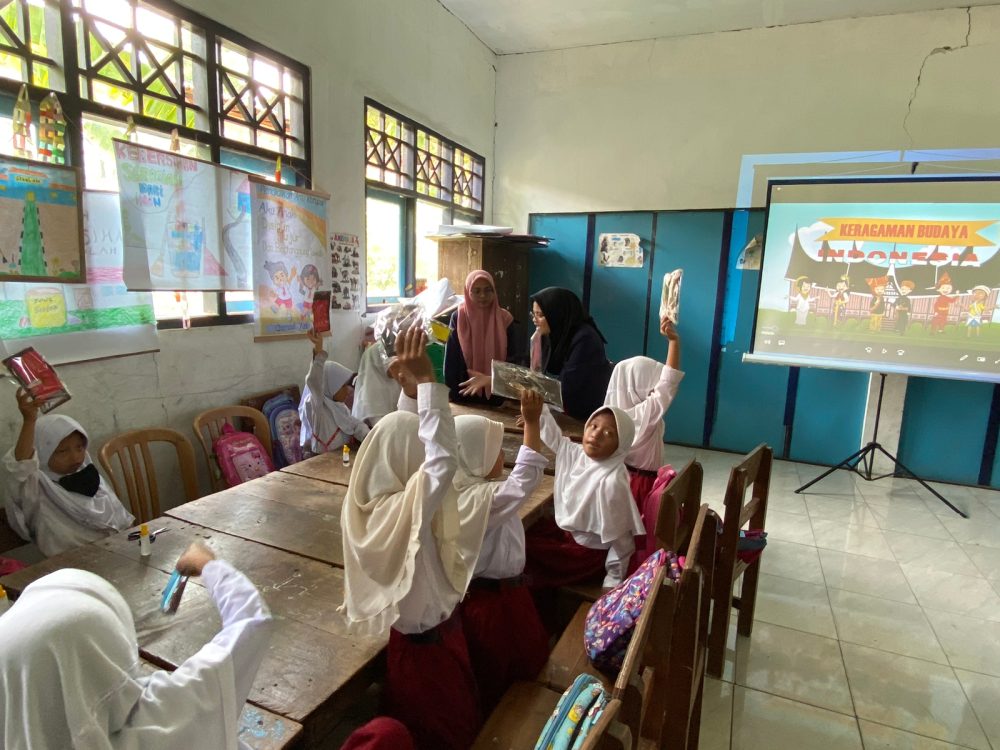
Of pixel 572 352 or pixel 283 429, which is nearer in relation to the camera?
pixel 572 352

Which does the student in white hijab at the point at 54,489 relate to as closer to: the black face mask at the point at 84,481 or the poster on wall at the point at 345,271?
the black face mask at the point at 84,481

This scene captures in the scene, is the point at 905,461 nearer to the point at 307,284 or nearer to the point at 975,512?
the point at 975,512

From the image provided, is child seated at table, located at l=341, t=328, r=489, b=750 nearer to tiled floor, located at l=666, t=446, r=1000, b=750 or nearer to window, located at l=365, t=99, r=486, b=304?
tiled floor, located at l=666, t=446, r=1000, b=750

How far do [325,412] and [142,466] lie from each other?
823 millimetres

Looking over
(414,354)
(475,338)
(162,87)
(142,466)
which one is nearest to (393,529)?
(414,354)

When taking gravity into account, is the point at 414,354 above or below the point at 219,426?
above

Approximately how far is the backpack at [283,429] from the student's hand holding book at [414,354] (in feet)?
6.12

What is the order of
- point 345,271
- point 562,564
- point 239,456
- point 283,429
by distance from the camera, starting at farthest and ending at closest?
point 345,271 < point 283,429 < point 239,456 < point 562,564

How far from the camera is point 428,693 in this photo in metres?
1.23

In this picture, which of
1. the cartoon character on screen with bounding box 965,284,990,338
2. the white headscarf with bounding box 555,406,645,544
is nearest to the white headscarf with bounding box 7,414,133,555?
the white headscarf with bounding box 555,406,645,544

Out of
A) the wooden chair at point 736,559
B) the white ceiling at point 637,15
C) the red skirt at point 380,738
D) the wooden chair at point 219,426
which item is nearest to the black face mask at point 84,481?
the wooden chair at point 219,426

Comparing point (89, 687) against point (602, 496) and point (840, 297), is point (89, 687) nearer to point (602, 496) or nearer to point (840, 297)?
point (602, 496)

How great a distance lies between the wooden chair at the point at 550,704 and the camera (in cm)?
79

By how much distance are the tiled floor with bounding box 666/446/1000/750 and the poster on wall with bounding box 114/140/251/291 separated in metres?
2.75
